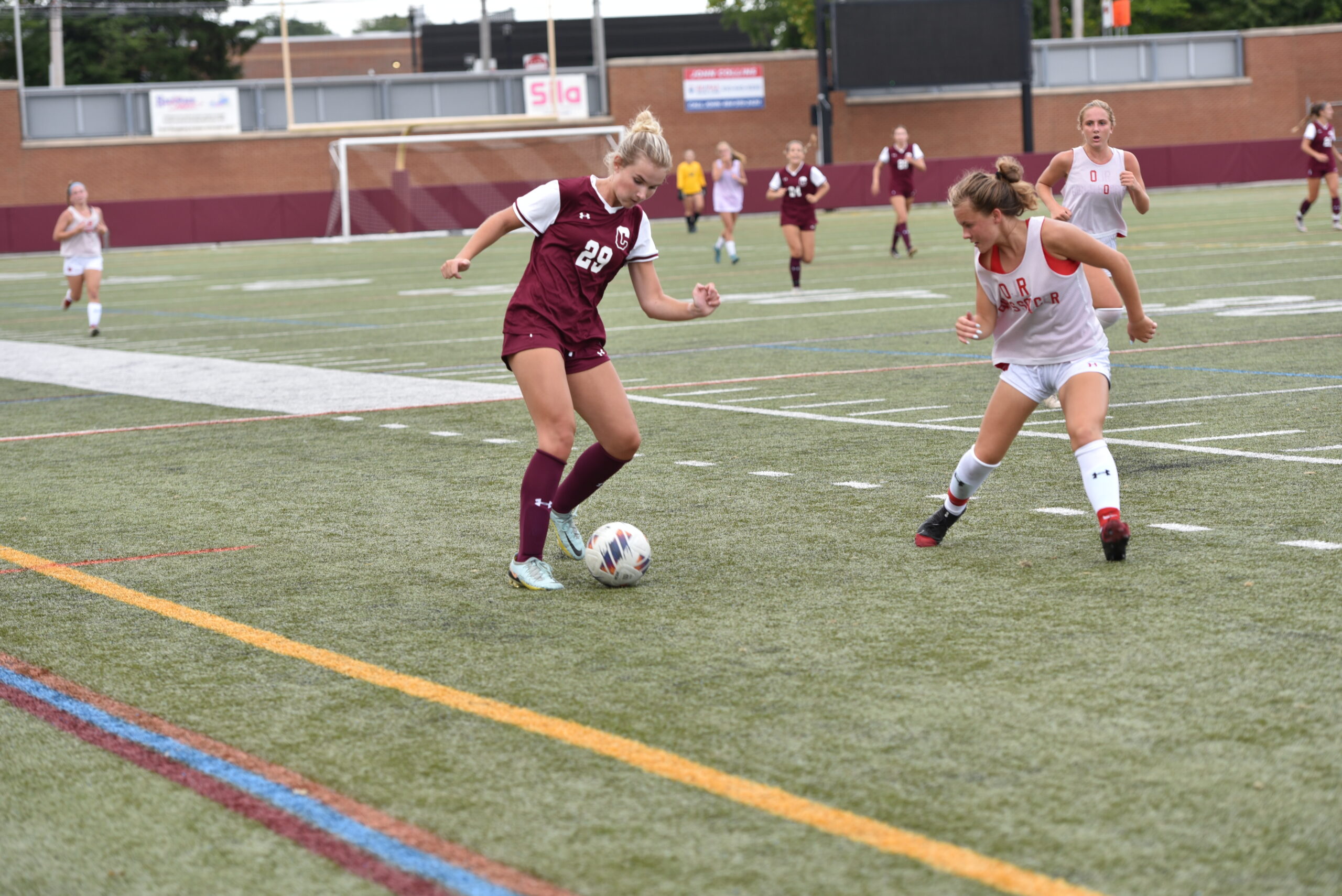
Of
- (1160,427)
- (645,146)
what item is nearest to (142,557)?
(645,146)

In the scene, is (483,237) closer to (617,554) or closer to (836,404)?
(617,554)

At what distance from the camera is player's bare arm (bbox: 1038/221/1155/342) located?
6781 millimetres

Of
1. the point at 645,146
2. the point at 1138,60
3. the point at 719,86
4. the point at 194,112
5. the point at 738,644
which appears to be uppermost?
the point at 1138,60

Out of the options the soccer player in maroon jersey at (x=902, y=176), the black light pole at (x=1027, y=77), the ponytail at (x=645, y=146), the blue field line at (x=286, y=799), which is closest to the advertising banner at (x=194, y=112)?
the black light pole at (x=1027, y=77)

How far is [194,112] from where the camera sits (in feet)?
193

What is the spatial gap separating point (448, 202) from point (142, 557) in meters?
44.9

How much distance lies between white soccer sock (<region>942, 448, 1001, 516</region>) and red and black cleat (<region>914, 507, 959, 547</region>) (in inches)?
1.1

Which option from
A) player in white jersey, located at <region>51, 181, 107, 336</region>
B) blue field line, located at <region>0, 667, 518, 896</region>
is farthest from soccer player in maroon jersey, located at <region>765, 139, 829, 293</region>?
blue field line, located at <region>0, 667, 518, 896</region>

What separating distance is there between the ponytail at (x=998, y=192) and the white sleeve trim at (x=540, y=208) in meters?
1.51

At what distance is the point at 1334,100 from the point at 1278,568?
64252 millimetres

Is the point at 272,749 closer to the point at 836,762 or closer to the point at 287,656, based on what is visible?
the point at 287,656

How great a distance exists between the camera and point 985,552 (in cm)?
699

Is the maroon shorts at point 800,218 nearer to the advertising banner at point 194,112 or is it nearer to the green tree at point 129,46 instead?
the advertising banner at point 194,112

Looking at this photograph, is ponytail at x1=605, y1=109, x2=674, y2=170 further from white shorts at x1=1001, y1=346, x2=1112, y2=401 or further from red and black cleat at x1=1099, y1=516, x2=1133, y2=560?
red and black cleat at x1=1099, y1=516, x2=1133, y2=560
